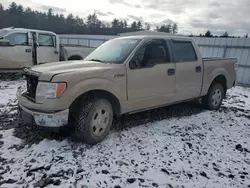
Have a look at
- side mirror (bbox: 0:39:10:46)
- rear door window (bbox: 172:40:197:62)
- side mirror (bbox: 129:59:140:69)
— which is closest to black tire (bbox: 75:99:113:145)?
side mirror (bbox: 129:59:140:69)

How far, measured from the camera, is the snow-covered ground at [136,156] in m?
2.80

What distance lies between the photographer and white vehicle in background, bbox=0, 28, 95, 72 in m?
8.28

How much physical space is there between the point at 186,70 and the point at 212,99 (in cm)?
155

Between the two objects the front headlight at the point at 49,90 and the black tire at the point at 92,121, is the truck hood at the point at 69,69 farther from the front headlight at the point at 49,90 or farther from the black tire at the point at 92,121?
the black tire at the point at 92,121

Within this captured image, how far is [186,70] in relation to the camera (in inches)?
190

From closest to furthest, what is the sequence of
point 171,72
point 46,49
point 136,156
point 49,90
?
point 49,90, point 136,156, point 171,72, point 46,49

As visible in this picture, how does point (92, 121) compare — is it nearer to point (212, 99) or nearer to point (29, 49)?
point (212, 99)

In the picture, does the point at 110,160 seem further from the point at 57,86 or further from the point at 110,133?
the point at 57,86

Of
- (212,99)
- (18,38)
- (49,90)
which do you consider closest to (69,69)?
(49,90)

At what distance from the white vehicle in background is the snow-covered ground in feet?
13.2

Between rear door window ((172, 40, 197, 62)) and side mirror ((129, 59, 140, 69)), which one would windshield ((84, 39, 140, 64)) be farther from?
rear door window ((172, 40, 197, 62))

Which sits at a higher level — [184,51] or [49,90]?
[184,51]

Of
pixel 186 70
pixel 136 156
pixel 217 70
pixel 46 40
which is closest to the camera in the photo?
pixel 136 156

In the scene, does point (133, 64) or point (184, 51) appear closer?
point (133, 64)
